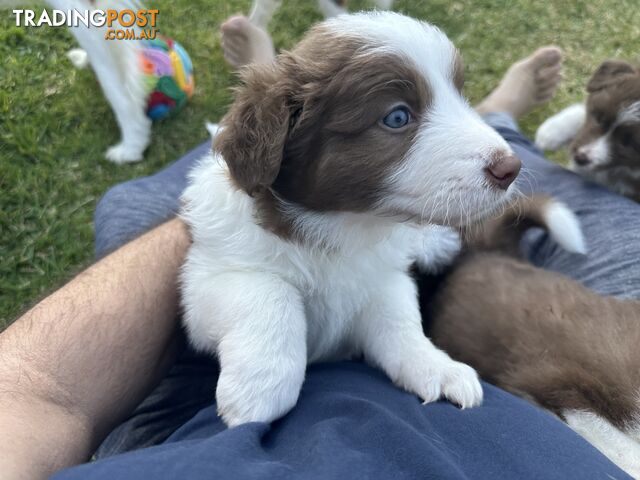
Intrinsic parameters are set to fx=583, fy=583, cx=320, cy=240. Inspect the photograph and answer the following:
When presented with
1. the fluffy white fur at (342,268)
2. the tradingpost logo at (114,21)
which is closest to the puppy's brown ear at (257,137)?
the fluffy white fur at (342,268)

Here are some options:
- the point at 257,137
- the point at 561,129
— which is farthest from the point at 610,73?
the point at 257,137

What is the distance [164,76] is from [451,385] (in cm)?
312

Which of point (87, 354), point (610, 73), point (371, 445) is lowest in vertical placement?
point (87, 354)

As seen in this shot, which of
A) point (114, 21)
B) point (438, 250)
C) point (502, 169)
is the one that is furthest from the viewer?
point (114, 21)

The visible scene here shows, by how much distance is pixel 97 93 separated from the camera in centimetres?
442

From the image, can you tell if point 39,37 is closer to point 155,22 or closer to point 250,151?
point 155,22

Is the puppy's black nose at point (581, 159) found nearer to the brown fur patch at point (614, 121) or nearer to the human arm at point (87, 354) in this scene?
the brown fur patch at point (614, 121)

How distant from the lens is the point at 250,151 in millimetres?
1755

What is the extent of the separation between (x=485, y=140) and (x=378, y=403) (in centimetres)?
87

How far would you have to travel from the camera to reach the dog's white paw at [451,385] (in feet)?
6.31

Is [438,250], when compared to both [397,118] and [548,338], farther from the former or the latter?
[397,118]

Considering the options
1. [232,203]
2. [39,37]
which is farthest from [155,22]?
[232,203]

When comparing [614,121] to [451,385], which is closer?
[451,385]

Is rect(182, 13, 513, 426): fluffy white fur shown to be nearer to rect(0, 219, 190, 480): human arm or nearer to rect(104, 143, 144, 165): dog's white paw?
rect(0, 219, 190, 480): human arm
